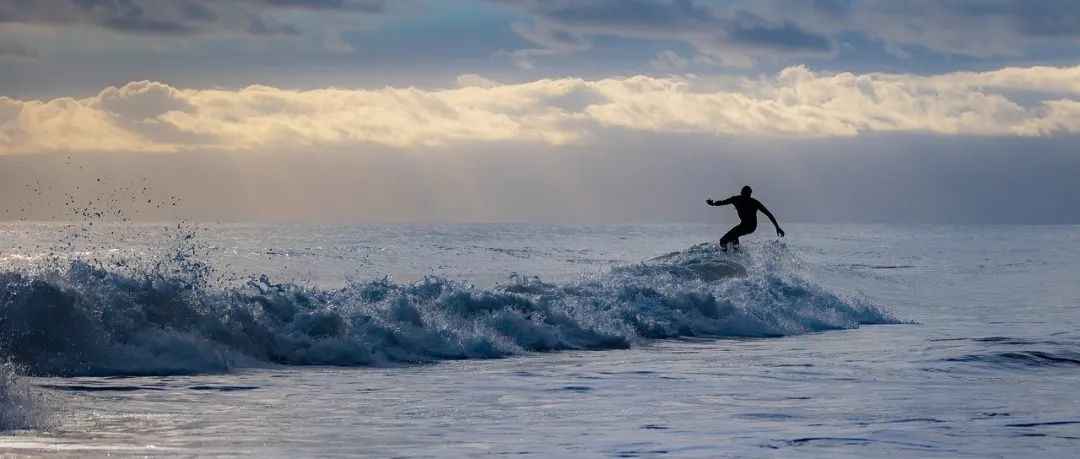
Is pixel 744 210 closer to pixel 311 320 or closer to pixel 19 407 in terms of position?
pixel 311 320

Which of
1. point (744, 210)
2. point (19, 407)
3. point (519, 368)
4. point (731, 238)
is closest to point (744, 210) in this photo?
point (744, 210)

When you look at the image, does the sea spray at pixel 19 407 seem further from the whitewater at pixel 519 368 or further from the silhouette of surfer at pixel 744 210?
the silhouette of surfer at pixel 744 210

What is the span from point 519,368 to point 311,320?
2.88 meters

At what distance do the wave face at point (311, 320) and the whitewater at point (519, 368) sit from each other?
3 cm

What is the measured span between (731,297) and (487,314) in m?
6.09

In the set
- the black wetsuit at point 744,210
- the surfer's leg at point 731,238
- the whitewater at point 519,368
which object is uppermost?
the black wetsuit at point 744,210

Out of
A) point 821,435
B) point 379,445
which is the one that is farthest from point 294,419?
point 821,435

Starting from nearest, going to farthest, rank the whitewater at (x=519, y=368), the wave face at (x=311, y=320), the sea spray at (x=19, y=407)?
the sea spray at (x=19, y=407)
the whitewater at (x=519, y=368)
the wave face at (x=311, y=320)

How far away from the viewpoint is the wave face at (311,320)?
43.5 feet

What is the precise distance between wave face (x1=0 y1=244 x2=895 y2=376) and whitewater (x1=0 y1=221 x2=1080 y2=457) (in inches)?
1.3

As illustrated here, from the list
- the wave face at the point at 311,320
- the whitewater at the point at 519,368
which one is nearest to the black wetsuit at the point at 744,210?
the whitewater at the point at 519,368

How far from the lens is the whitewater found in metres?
9.02

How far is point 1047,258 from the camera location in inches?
1961

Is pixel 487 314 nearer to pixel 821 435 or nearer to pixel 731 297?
pixel 731 297
